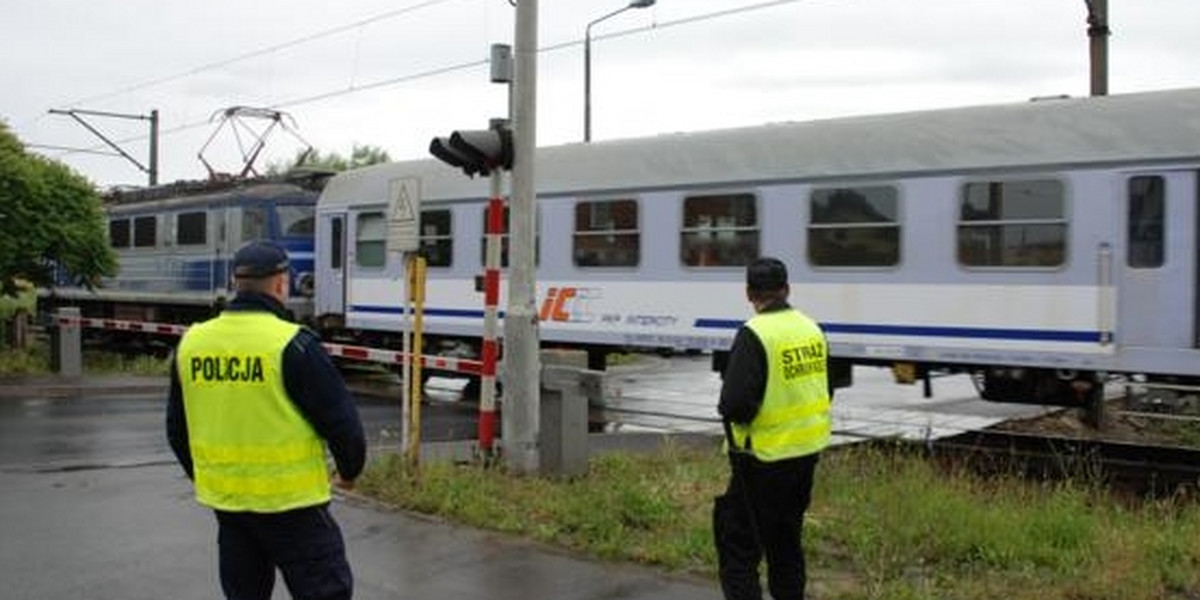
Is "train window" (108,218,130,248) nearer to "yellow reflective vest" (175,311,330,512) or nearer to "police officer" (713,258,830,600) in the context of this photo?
"police officer" (713,258,830,600)

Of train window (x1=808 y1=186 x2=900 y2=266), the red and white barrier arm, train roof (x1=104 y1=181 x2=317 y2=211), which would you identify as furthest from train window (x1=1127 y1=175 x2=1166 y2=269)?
train roof (x1=104 y1=181 x2=317 y2=211)

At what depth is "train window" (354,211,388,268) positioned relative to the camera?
19047 millimetres

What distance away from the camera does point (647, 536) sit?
762cm

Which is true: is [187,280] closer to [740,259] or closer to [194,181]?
[194,181]

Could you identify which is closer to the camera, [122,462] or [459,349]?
[122,462]

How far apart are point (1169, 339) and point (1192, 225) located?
39.3 inches

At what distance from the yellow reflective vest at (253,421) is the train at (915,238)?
5.67 meters

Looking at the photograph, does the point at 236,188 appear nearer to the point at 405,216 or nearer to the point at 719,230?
the point at 719,230

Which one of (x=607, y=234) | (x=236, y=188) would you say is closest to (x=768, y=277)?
(x=607, y=234)

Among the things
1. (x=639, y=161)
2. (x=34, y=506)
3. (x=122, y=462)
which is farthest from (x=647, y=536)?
(x=639, y=161)

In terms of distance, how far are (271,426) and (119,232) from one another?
937 inches

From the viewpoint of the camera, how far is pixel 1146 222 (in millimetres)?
11672

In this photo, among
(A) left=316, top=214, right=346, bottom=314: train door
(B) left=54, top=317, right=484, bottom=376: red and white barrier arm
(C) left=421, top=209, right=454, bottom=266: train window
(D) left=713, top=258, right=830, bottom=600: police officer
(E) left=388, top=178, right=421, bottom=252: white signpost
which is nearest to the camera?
(D) left=713, top=258, right=830, bottom=600: police officer

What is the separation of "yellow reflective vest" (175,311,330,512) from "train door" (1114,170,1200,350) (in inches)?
362
